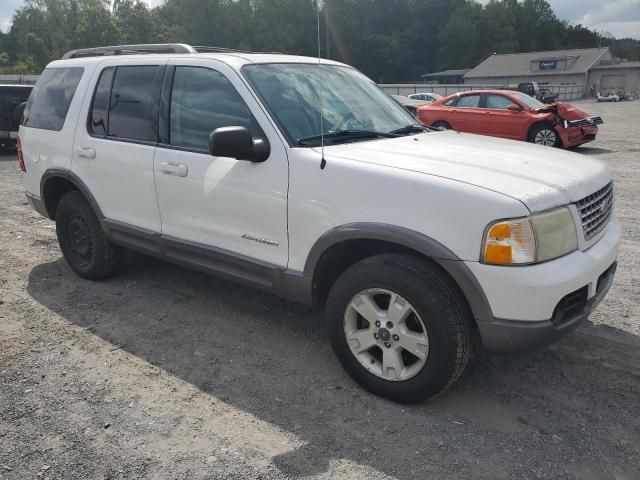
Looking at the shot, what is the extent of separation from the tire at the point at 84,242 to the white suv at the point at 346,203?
0.17 feet

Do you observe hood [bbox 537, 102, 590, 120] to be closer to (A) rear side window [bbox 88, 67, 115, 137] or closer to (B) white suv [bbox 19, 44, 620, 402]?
(B) white suv [bbox 19, 44, 620, 402]

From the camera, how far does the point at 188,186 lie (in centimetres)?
380

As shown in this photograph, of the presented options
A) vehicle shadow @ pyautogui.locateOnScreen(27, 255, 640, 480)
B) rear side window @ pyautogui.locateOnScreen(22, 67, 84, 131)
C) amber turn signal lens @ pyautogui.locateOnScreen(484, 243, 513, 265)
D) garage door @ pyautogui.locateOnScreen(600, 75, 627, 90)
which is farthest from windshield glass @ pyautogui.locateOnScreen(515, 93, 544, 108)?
garage door @ pyautogui.locateOnScreen(600, 75, 627, 90)

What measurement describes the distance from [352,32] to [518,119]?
2037 inches

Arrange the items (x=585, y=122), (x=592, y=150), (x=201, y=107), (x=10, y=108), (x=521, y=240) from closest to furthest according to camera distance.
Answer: (x=521, y=240)
(x=201, y=107)
(x=585, y=122)
(x=592, y=150)
(x=10, y=108)

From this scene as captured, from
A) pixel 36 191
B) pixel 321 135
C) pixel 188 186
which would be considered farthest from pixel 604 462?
pixel 36 191

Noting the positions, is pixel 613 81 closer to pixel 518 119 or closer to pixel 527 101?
pixel 527 101

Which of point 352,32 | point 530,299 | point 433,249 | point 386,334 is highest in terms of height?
point 352,32

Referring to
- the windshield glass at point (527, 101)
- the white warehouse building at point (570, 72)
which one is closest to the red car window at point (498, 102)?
the windshield glass at point (527, 101)

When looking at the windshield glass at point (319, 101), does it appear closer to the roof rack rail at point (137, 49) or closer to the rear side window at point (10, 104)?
the roof rack rail at point (137, 49)

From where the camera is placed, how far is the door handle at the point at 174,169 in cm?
380

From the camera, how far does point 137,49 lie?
464 cm

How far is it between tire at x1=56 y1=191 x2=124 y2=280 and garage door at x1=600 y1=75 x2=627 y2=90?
79.6m

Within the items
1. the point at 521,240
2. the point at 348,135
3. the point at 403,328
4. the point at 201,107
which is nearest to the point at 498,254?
the point at 521,240
